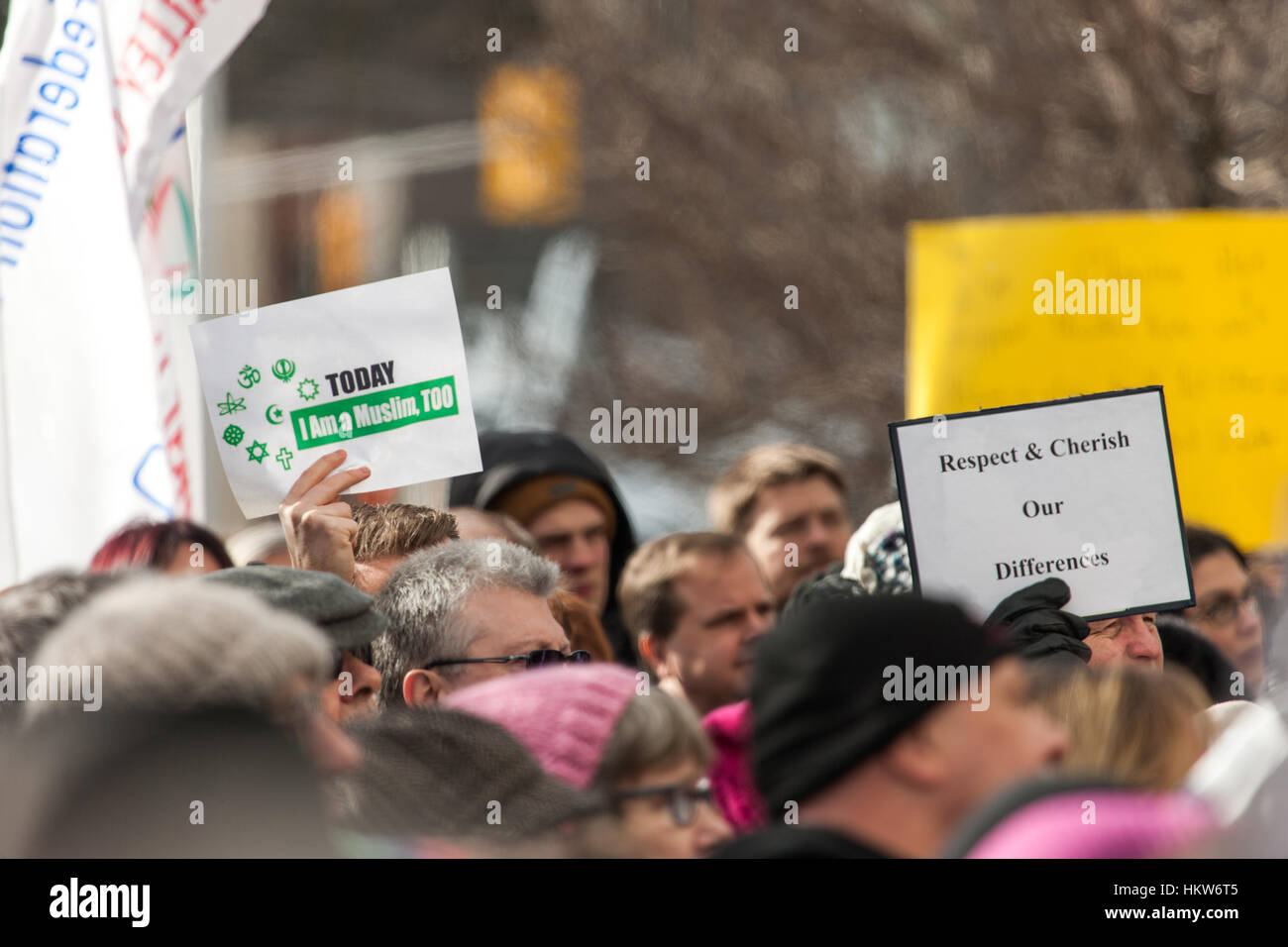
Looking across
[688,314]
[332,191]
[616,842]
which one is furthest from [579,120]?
[332,191]

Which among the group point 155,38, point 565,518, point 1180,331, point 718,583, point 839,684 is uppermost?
point 155,38

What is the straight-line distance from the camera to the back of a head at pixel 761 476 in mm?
5555

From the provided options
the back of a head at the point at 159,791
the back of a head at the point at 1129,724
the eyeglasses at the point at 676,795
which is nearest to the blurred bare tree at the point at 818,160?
the back of a head at the point at 1129,724

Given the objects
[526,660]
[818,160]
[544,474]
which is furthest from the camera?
[818,160]

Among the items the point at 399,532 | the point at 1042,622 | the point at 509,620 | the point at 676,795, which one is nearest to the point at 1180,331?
the point at 1042,622

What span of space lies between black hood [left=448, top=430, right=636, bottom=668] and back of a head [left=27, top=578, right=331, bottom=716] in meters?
3.12

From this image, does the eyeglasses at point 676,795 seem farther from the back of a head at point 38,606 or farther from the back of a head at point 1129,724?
the back of a head at point 38,606

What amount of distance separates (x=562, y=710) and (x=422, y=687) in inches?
36.7

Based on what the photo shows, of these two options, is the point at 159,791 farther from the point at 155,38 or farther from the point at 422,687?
the point at 155,38

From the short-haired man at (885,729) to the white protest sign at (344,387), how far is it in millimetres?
1812

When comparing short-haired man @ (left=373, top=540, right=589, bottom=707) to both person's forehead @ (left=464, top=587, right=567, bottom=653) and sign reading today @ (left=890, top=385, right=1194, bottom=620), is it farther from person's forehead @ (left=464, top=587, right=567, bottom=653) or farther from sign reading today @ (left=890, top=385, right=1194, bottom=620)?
sign reading today @ (left=890, top=385, right=1194, bottom=620)

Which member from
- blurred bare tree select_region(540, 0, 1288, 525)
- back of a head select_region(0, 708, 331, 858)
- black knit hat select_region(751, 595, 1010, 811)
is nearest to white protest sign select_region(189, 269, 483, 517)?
black knit hat select_region(751, 595, 1010, 811)

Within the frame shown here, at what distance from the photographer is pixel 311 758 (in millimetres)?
2006

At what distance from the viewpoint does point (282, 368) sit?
3.93 metres
